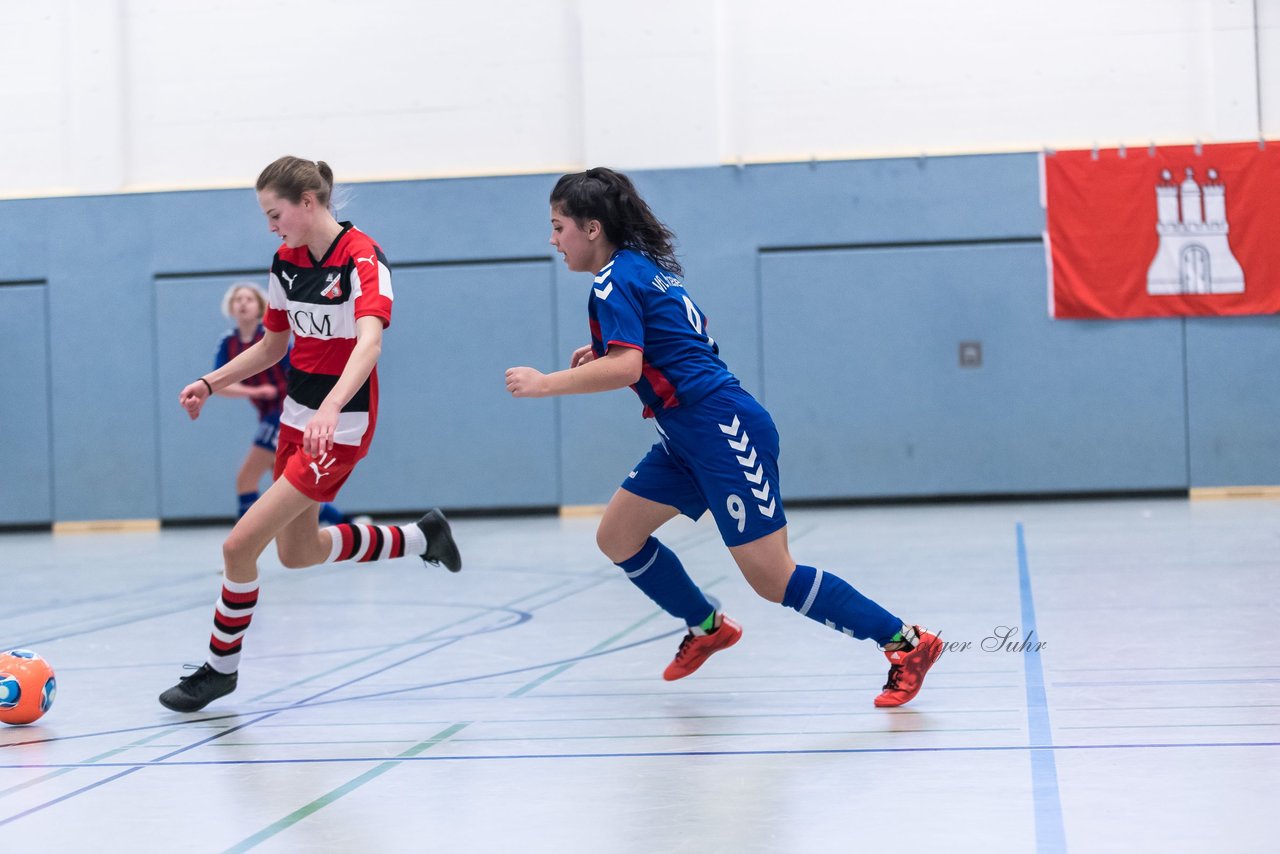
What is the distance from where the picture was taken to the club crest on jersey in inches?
153

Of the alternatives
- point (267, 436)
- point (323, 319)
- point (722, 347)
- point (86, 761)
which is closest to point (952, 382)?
point (722, 347)

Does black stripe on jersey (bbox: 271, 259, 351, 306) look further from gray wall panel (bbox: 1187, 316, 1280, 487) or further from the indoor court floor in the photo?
gray wall panel (bbox: 1187, 316, 1280, 487)

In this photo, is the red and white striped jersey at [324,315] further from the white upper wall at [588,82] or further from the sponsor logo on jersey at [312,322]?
the white upper wall at [588,82]

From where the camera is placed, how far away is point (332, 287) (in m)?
3.90

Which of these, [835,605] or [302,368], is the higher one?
[302,368]

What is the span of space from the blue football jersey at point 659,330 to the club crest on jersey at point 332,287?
2.62ft

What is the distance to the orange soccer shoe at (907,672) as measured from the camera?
353cm

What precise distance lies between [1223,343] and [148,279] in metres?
9.31

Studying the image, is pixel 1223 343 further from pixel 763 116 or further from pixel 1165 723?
pixel 1165 723

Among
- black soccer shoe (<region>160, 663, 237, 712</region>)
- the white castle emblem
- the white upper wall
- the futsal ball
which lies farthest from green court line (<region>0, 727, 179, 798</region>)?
the white castle emblem

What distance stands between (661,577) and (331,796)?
4.35 feet

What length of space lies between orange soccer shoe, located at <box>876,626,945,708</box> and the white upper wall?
8.40 m

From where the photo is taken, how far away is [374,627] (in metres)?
5.45

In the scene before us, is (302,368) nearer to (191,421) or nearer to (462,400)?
(462,400)
